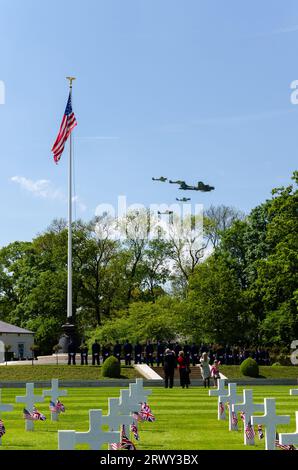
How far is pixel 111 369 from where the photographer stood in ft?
131

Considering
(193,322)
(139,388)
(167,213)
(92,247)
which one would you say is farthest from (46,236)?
(139,388)

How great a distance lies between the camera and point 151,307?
Result: 2566 inches

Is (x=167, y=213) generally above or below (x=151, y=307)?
above

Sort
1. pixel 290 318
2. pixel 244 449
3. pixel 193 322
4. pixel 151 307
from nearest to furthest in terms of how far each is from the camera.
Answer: pixel 244 449 → pixel 290 318 → pixel 193 322 → pixel 151 307

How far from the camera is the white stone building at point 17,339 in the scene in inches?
2768

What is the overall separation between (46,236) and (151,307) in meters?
21.4

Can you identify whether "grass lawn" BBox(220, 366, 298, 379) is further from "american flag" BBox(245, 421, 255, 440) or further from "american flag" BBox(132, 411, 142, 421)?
"american flag" BBox(245, 421, 255, 440)

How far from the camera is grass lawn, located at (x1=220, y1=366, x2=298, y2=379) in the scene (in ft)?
137

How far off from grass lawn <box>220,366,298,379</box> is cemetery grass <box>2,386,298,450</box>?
15266mm

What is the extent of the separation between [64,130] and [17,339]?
1237 inches

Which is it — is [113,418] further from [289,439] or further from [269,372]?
[269,372]

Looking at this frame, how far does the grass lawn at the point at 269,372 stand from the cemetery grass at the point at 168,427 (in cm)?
1527

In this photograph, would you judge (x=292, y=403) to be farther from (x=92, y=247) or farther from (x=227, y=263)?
A: (x=92, y=247)

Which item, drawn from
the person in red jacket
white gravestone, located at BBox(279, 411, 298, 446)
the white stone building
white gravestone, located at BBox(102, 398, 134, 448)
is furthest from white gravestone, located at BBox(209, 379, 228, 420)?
the white stone building
